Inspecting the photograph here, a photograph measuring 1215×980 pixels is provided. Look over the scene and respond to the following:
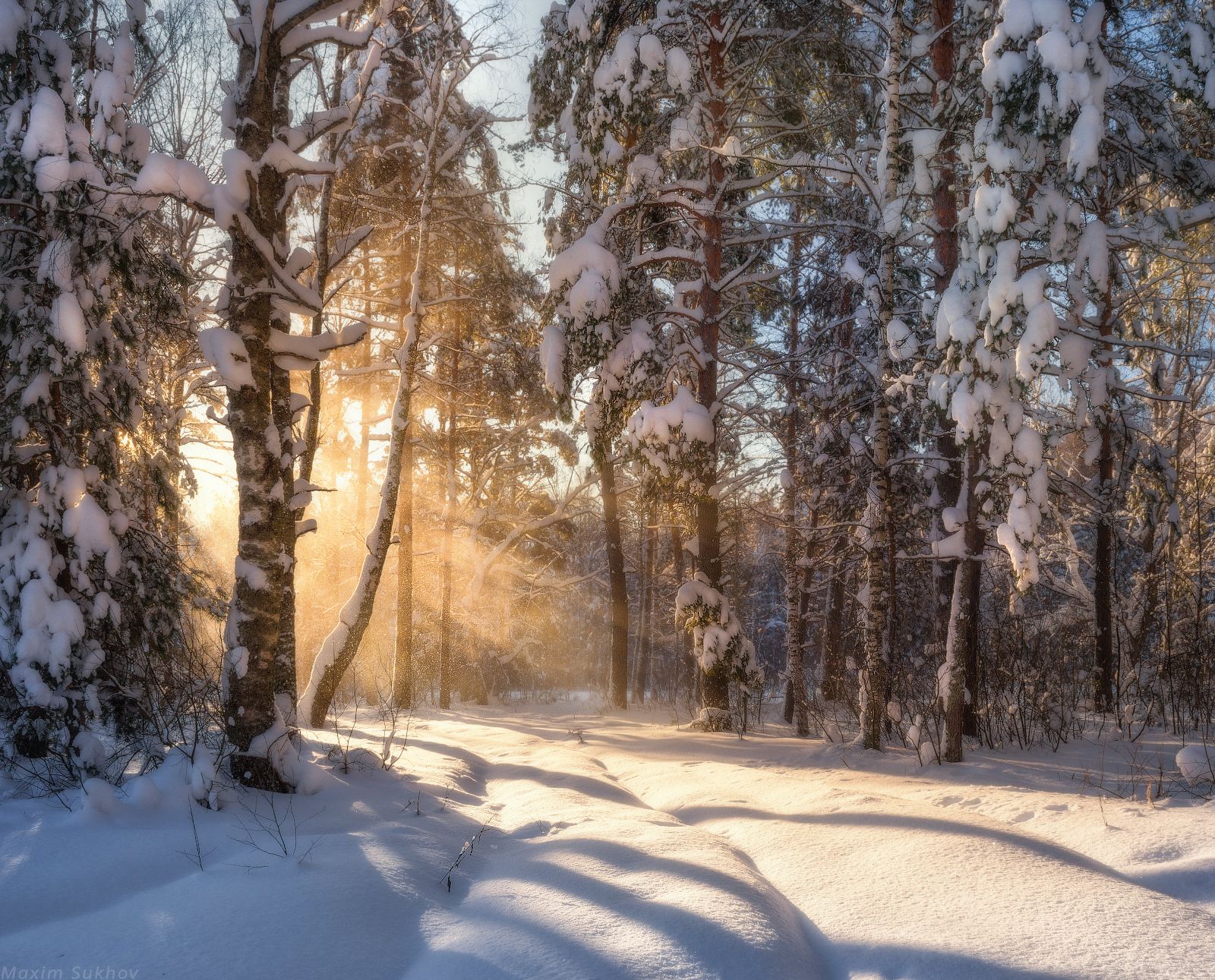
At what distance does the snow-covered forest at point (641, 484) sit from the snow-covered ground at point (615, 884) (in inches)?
1.1

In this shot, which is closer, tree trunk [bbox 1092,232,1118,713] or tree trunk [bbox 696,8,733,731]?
tree trunk [bbox 1092,232,1118,713]

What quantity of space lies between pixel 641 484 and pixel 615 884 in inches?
257

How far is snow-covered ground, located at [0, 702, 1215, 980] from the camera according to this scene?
2623 millimetres

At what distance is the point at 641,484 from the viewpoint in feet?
31.3

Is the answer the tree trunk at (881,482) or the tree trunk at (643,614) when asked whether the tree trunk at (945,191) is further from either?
the tree trunk at (643,614)

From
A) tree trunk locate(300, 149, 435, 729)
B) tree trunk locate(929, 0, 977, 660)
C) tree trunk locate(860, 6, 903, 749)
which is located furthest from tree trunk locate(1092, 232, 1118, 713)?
tree trunk locate(300, 149, 435, 729)

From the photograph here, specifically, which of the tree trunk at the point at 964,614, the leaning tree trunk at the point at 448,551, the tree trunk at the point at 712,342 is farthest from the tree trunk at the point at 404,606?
the tree trunk at the point at 964,614

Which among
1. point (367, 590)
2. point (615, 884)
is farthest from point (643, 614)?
point (615, 884)

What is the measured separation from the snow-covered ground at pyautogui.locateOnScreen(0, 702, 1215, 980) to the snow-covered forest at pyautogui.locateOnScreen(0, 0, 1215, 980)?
0.03 metres

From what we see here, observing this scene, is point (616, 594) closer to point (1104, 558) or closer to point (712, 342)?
point (712, 342)

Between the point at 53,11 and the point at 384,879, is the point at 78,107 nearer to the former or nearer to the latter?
the point at 53,11

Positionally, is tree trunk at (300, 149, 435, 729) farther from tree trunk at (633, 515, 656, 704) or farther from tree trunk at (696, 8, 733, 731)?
tree trunk at (633, 515, 656, 704)

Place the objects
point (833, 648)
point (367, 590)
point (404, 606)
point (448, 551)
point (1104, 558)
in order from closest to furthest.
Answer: point (367, 590), point (1104, 558), point (404, 606), point (833, 648), point (448, 551)

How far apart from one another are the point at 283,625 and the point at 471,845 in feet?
12.1
